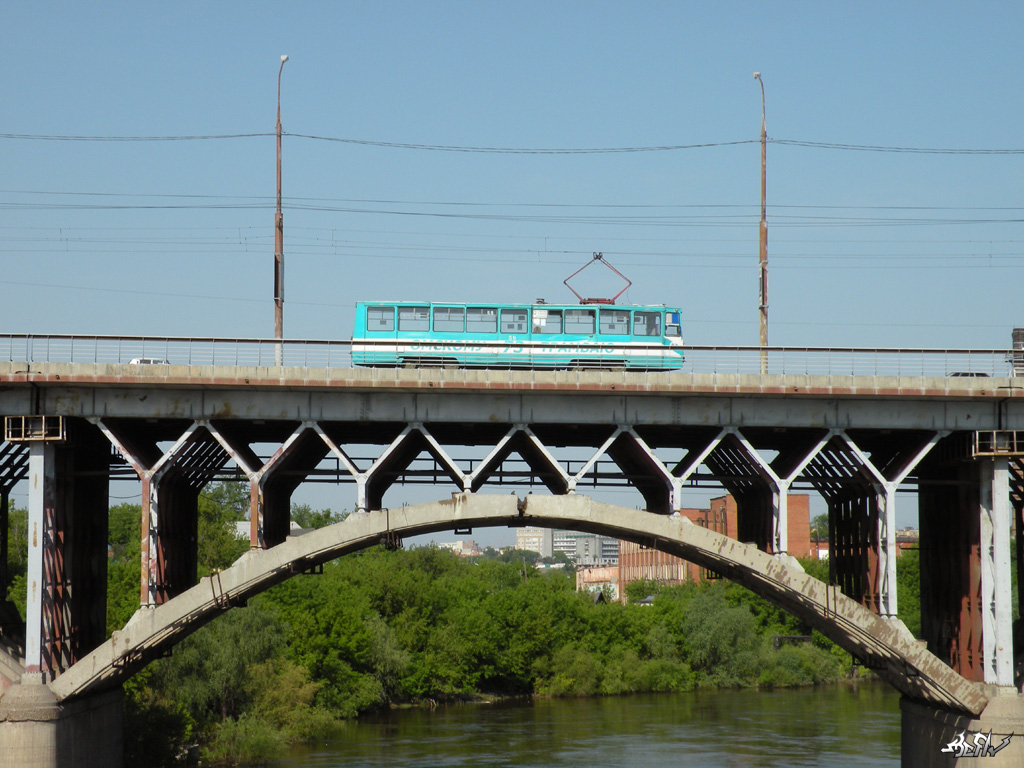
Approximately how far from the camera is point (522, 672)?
294ft

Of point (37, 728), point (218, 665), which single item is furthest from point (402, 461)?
point (218, 665)

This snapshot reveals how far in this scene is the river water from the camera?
53.2 metres

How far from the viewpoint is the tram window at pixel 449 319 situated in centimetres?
3981

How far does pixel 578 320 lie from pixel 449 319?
180 inches

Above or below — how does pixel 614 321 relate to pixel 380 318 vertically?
below

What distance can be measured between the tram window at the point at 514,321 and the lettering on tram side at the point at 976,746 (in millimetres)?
18893

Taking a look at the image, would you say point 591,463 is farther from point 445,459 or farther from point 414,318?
point 414,318

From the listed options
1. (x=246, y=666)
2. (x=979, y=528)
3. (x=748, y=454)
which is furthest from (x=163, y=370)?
(x=246, y=666)

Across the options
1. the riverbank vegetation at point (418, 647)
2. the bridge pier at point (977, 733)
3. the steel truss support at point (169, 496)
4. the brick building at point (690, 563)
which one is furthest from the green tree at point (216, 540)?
the bridge pier at point (977, 733)

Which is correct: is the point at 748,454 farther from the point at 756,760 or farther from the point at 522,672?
the point at 522,672

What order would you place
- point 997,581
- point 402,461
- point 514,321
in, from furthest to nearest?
point 514,321 → point 402,461 → point 997,581

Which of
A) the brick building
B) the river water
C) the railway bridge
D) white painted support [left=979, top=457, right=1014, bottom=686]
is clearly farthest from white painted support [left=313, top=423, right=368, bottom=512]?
the brick building

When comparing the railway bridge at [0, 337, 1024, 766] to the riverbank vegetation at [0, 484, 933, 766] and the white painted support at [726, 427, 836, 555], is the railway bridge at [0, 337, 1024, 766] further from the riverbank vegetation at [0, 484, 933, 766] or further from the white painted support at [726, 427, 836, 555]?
the riverbank vegetation at [0, 484, 933, 766]

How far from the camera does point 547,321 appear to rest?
40.5m
